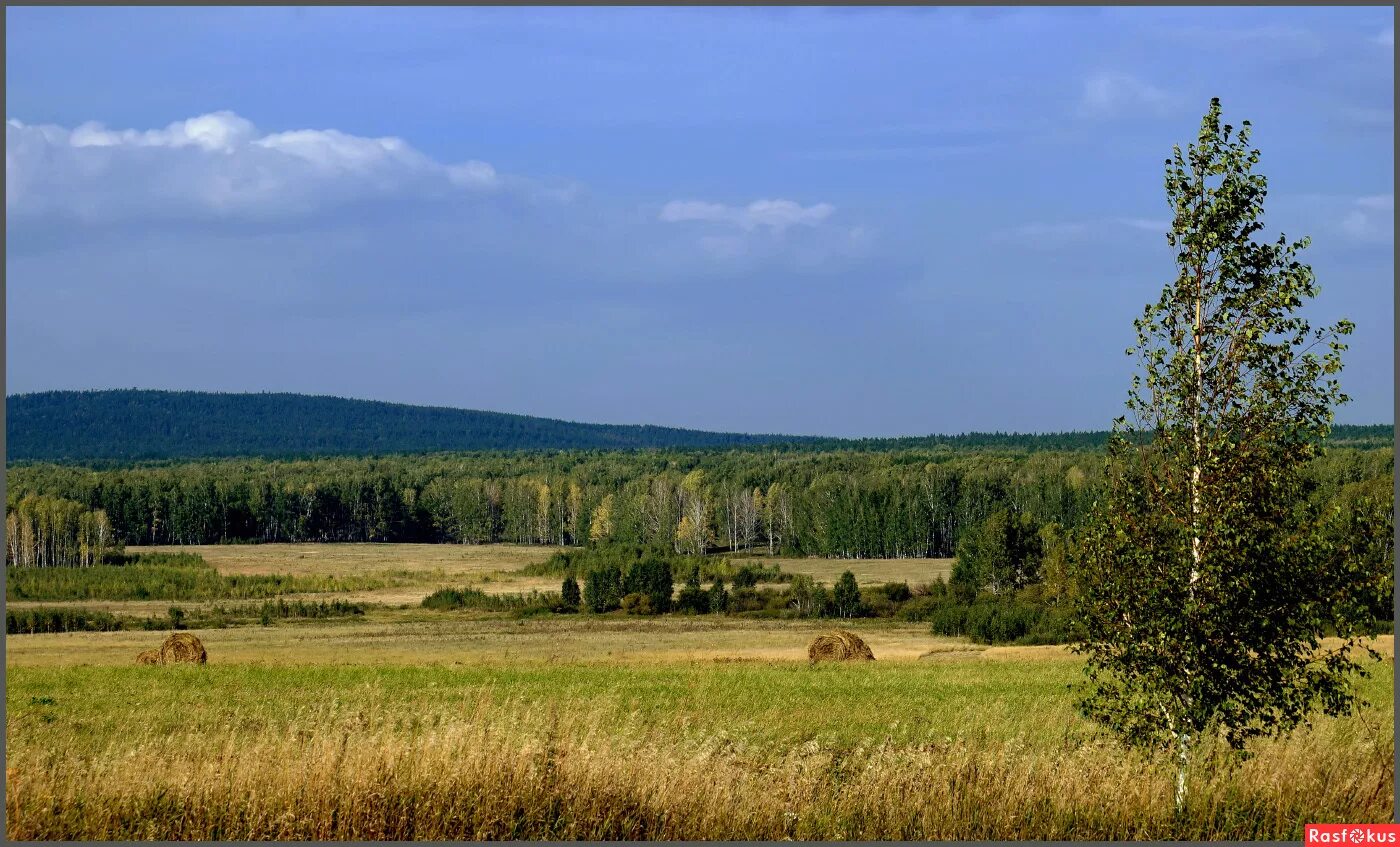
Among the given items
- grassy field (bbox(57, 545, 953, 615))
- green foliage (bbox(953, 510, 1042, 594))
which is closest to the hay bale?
green foliage (bbox(953, 510, 1042, 594))

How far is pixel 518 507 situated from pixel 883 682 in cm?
13758

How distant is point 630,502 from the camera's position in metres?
153

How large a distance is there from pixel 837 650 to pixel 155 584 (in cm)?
7515

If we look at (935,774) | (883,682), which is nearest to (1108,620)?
(935,774)

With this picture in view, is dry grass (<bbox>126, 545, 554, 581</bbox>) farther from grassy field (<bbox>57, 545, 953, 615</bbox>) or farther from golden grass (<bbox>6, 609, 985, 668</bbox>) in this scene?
golden grass (<bbox>6, 609, 985, 668</bbox>)

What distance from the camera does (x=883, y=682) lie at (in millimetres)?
32656

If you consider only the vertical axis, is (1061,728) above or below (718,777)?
below

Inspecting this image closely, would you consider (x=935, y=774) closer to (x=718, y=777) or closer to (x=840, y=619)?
(x=718, y=777)

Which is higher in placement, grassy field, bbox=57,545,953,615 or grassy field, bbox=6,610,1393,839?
grassy field, bbox=6,610,1393,839

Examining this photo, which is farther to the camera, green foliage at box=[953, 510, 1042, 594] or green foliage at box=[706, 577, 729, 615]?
green foliage at box=[706, 577, 729, 615]

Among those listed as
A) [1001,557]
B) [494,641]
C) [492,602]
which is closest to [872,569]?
[1001,557]

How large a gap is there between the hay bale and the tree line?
72.0 m

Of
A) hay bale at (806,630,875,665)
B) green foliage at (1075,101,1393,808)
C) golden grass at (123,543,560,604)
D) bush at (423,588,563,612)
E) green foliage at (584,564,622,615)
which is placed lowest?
golden grass at (123,543,560,604)

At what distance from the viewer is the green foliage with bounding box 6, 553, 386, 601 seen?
9500 centimetres
